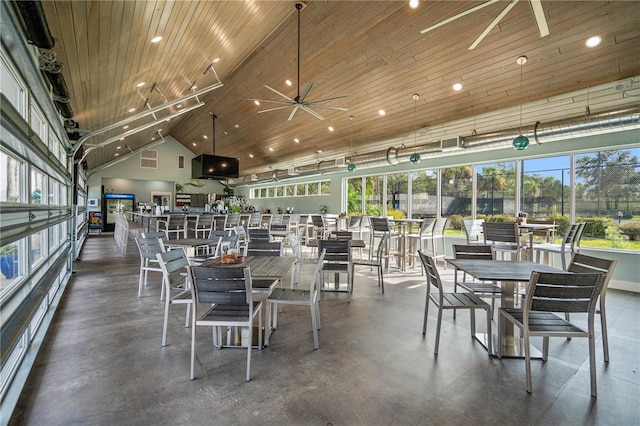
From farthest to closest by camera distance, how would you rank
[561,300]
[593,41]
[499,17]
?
[593,41] → [499,17] → [561,300]

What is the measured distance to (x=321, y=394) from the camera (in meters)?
1.97

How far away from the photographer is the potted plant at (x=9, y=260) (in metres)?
1.98

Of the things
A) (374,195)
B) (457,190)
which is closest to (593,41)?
(457,190)

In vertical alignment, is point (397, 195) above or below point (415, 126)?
below

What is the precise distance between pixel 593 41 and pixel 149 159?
16.4m

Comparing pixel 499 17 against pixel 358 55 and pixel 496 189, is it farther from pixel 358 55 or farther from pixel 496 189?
pixel 496 189

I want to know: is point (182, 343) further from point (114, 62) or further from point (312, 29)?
point (312, 29)

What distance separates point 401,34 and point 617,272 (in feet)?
17.4

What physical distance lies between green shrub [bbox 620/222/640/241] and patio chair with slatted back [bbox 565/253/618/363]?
3.35 metres

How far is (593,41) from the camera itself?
3.87m

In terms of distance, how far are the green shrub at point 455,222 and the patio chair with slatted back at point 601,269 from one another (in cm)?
474

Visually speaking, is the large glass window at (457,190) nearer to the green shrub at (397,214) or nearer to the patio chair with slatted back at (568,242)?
the green shrub at (397,214)

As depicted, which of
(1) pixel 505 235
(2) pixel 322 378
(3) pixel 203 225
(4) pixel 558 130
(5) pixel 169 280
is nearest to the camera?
(2) pixel 322 378

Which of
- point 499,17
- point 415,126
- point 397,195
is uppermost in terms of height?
point 415,126
